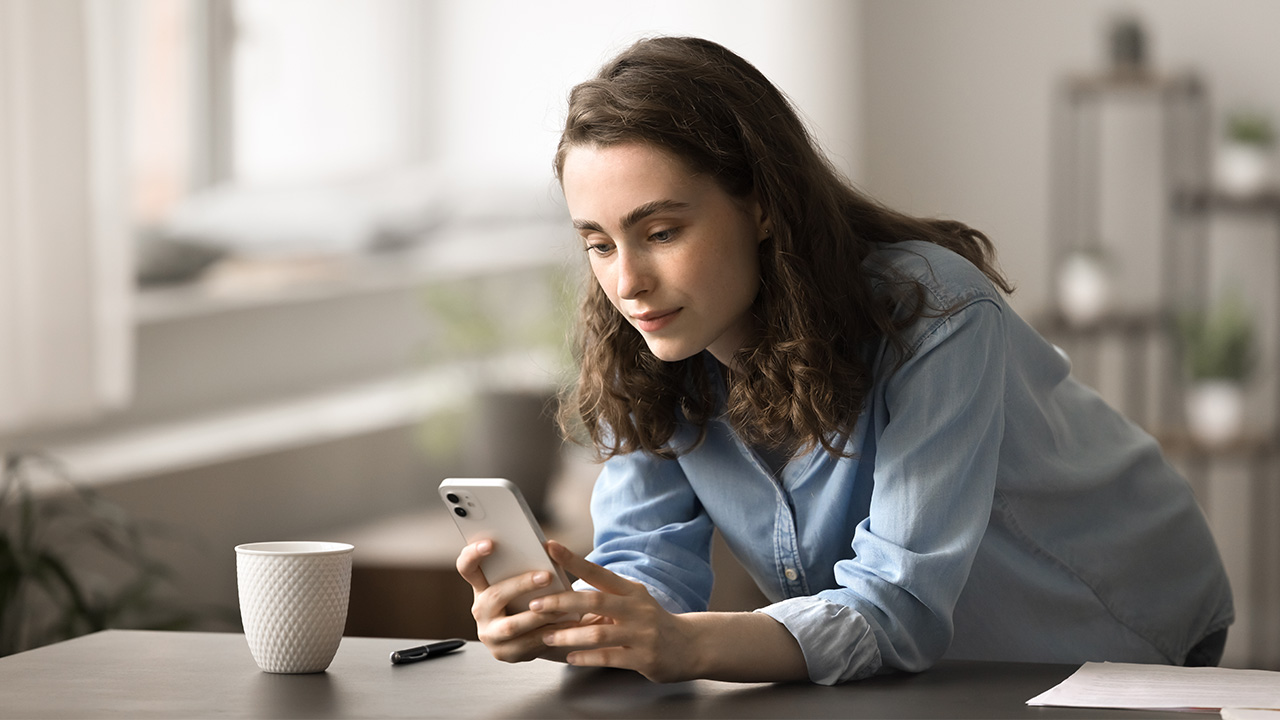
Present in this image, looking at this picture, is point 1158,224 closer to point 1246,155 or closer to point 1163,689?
point 1246,155

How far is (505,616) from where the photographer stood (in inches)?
47.3

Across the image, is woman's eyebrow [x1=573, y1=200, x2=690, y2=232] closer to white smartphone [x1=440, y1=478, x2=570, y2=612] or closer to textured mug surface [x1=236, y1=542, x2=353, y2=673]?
white smartphone [x1=440, y1=478, x2=570, y2=612]

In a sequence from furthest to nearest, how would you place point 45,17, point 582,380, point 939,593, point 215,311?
point 215,311 → point 45,17 → point 582,380 → point 939,593

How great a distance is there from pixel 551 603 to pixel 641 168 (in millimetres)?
378

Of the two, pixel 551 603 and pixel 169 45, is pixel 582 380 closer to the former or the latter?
pixel 551 603

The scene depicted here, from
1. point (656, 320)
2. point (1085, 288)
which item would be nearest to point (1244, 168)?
point (1085, 288)

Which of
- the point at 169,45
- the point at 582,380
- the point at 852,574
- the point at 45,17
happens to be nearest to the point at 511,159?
the point at 169,45

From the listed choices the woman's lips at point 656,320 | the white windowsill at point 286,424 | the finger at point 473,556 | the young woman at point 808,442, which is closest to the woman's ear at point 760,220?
the young woman at point 808,442

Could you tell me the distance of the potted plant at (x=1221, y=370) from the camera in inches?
161

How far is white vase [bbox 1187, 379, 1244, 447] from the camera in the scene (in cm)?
411

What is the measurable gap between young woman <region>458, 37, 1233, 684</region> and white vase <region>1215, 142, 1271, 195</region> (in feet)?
9.74

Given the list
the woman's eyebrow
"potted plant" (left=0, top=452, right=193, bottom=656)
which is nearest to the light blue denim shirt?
the woman's eyebrow

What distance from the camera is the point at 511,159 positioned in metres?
4.07

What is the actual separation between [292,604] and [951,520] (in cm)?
56
